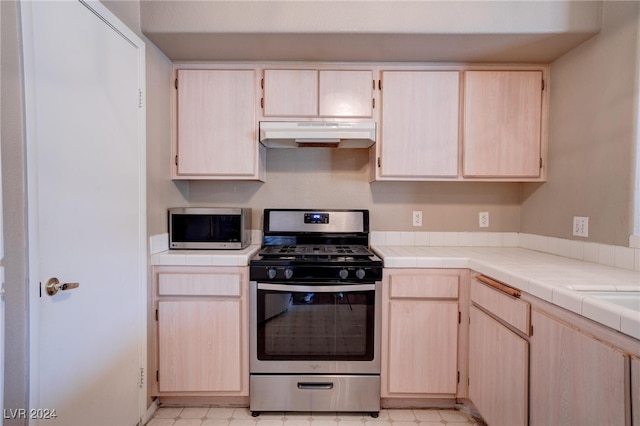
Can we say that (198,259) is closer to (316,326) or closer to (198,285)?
(198,285)

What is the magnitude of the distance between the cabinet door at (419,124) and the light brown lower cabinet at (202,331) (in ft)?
4.05

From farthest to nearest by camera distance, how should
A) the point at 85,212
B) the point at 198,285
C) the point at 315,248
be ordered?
1. the point at 315,248
2. the point at 198,285
3. the point at 85,212

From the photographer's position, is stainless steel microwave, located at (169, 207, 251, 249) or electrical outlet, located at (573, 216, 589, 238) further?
stainless steel microwave, located at (169, 207, 251, 249)

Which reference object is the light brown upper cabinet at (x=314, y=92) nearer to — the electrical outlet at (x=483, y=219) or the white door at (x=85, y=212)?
the white door at (x=85, y=212)

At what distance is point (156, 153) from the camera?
1.79 meters

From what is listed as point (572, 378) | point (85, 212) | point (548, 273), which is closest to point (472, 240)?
point (548, 273)

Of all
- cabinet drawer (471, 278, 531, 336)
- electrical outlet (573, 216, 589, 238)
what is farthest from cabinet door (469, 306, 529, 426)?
electrical outlet (573, 216, 589, 238)

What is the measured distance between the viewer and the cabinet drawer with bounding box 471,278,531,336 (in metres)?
1.26

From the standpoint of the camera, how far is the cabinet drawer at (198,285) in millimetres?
1714

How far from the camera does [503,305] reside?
4.59ft

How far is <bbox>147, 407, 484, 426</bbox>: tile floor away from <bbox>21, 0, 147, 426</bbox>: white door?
9.8 inches

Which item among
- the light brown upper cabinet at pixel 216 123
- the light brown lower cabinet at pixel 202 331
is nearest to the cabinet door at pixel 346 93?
the light brown upper cabinet at pixel 216 123

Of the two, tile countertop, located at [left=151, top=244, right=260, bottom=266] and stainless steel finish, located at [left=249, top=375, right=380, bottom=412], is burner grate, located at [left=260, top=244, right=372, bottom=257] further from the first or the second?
stainless steel finish, located at [left=249, top=375, right=380, bottom=412]

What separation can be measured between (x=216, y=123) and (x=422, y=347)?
6.21ft
